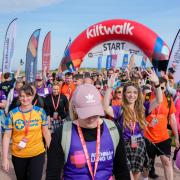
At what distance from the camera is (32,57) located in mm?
10680

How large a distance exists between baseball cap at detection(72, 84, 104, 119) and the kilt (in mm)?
1862

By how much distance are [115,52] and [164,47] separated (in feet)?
5.28

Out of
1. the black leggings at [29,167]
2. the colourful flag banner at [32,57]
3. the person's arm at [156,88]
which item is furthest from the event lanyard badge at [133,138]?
the colourful flag banner at [32,57]

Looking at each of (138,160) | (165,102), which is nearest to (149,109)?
(165,102)

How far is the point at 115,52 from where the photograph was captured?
10047 millimetres

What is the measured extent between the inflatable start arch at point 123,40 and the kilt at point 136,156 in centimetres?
667

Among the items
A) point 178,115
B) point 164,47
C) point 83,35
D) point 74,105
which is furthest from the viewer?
point 83,35

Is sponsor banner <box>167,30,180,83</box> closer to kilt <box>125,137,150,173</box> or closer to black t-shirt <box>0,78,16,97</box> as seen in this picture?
black t-shirt <box>0,78,16,97</box>

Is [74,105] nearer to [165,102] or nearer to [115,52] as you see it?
[165,102]

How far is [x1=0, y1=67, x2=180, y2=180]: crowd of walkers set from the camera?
6.04 ft

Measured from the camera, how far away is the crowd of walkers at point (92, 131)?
1842 millimetres

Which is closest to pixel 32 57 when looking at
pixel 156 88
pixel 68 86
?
pixel 68 86

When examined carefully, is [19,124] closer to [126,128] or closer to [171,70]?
[126,128]

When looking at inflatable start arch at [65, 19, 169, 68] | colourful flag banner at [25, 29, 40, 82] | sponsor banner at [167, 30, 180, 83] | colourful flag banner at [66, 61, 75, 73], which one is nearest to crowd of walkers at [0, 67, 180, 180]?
sponsor banner at [167, 30, 180, 83]
